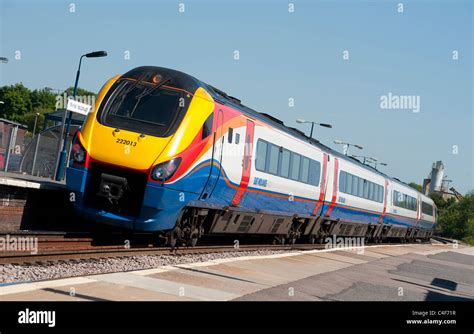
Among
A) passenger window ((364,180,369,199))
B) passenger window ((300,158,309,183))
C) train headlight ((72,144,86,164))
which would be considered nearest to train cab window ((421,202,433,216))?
passenger window ((364,180,369,199))

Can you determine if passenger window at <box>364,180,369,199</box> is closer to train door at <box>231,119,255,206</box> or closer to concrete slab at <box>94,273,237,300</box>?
train door at <box>231,119,255,206</box>

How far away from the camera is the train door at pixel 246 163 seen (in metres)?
16.3

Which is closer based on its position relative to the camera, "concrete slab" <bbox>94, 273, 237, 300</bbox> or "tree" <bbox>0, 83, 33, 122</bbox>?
"concrete slab" <bbox>94, 273, 237, 300</bbox>

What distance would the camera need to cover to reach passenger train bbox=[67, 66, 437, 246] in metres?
13.0

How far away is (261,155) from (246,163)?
1.06 metres

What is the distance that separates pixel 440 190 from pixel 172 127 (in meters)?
113

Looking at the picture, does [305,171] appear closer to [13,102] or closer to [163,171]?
[163,171]

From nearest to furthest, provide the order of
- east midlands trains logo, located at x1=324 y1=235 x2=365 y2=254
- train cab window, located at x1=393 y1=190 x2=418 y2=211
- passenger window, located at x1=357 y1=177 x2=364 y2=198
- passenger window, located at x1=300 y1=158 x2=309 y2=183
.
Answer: passenger window, located at x1=300 y1=158 x2=309 y2=183 < east midlands trains logo, located at x1=324 y1=235 x2=365 y2=254 < passenger window, located at x1=357 y1=177 x2=364 y2=198 < train cab window, located at x1=393 y1=190 x2=418 y2=211

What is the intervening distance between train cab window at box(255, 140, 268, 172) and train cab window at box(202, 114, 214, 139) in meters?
3.13

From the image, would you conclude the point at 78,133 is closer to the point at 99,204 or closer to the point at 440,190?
the point at 99,204

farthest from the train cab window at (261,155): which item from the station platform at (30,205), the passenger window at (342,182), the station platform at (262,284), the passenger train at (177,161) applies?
the passenger window at (342,182)

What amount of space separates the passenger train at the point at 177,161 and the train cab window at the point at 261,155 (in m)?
0.03

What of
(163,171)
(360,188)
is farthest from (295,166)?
(360,188)

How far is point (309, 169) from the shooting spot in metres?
21.8
